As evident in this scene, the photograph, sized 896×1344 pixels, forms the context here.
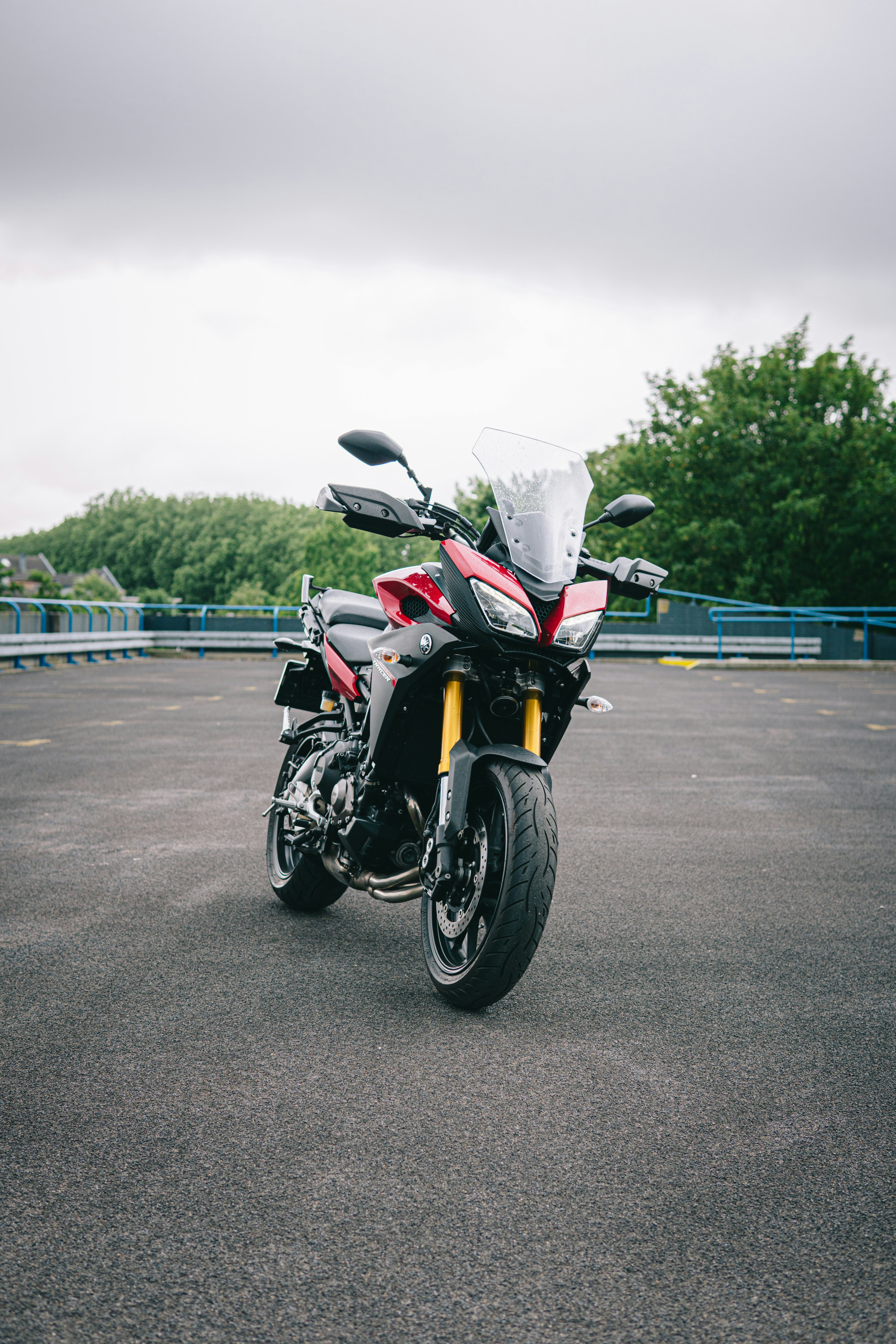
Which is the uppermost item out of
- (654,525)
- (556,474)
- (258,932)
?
(654,525)

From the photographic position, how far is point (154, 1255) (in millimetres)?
2100

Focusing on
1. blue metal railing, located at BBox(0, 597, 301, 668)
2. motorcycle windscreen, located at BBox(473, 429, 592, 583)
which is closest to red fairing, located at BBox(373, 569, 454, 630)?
motorcycle windscreen, located at BBox(473, 429, 592, 583)

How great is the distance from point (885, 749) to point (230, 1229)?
9.59 m

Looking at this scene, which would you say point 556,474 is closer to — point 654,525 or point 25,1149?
point 25,1149

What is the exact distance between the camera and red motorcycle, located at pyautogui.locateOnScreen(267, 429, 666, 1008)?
3348mm

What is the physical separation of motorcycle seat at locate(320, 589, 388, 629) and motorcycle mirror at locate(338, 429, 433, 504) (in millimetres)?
1100

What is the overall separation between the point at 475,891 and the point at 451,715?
22.3 inches

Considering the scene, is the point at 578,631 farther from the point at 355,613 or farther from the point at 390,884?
the point at 355,613

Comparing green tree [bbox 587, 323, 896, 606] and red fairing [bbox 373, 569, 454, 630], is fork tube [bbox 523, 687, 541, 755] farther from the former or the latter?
green tree [bbox 587, 323, 896, 606]

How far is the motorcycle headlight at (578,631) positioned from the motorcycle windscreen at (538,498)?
5.6 inches

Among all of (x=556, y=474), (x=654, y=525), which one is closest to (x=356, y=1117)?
(x=556, y=474)

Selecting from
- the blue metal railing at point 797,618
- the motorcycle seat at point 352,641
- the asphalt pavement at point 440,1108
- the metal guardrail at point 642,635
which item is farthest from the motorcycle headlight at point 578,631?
the blue metal railing at point 797,618

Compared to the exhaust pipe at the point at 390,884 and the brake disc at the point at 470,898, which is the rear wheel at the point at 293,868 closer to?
the exhaust pipe at the point at 390,884

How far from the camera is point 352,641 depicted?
14.8ft
